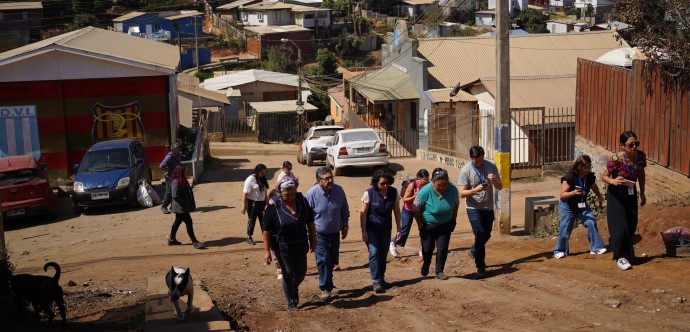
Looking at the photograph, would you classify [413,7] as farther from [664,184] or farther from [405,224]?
[405,224]

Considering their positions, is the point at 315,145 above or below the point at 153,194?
above

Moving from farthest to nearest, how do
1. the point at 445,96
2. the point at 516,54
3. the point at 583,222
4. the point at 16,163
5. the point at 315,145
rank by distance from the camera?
the point at 516,54, the point at 445,96, the point at 315,145, the point at 16,163, the point at 583,222

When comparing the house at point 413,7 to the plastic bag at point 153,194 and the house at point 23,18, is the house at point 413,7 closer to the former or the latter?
the house at point 23,18

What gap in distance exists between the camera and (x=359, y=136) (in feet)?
81.4

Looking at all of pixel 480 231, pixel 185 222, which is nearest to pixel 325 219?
pixel 480 231

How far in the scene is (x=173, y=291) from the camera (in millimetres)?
9352

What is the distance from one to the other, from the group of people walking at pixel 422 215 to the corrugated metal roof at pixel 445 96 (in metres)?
19.2

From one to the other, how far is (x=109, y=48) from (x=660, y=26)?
17.1 metres

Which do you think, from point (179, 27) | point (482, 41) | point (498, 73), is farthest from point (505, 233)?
point (179, 27)

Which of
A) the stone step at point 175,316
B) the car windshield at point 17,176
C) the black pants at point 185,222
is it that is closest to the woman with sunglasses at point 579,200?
the stone step at point 175,316

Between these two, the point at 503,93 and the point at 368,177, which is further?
the point at 368,177

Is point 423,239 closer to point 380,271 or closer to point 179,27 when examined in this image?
point 380,271

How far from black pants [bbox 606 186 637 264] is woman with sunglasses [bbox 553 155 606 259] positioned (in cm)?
52

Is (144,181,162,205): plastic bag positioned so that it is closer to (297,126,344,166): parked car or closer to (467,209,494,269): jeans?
(297,126,344,166): parked car
